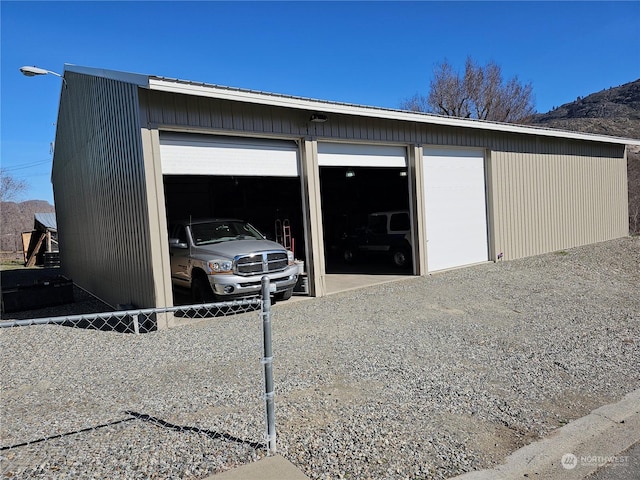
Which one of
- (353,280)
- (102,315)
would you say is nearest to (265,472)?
(102,315)

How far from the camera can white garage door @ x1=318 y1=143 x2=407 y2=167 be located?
1016 cm

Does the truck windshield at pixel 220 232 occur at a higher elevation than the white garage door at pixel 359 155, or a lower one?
lower

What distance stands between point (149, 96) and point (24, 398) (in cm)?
482

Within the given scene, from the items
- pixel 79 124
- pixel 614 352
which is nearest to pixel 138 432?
pixel 614 352

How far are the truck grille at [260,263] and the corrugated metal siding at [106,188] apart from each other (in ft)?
5.21

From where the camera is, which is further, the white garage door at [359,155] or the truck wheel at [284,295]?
the white garage door at [359,155]

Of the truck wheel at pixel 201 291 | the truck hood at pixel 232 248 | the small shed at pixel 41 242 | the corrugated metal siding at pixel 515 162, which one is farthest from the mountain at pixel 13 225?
the corrugated metal siding at pixel 515 162

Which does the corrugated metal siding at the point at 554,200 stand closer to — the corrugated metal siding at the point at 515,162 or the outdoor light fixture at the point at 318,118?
the corrugated metal siding at the point at 515,162

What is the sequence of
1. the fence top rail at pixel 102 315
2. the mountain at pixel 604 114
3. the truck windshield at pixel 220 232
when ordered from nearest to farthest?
the fence top rail at pixel 102 315 → the truck windshield at pixel 220 232 → the mountain at pixel 604 114

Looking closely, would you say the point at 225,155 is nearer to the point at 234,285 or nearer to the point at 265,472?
the point at 234,285

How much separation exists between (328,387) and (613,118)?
2111 inches

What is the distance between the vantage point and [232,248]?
8.81 m

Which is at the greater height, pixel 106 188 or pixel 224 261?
pixel 106 188

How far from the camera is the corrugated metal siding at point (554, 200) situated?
13867 mm
